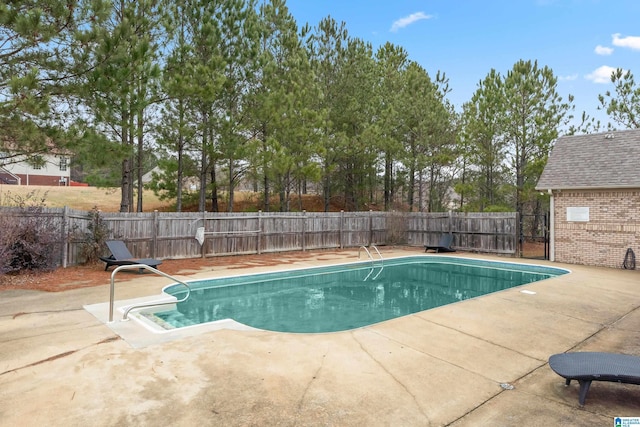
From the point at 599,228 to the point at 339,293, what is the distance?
363 inches

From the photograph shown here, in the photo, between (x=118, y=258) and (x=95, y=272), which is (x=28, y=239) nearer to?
(x=95, y=272)

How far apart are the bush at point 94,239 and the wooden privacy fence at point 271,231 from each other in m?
0.11

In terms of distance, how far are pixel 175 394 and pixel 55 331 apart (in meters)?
2.85

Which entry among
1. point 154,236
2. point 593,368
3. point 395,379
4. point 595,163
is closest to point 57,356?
point 395,379

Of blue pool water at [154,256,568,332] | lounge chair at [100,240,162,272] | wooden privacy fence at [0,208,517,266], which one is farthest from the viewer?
wooden privacy fence at [0,208,517,266]

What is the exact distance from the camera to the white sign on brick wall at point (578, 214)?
1288 cm

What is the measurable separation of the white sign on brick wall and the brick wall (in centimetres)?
10

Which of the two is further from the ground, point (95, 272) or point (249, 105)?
point (249, 105)

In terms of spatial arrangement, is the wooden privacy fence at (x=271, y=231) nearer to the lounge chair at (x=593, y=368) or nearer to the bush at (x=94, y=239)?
the bush at (x=94, y=239)

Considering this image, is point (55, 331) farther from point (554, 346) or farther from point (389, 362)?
point (554, 346)

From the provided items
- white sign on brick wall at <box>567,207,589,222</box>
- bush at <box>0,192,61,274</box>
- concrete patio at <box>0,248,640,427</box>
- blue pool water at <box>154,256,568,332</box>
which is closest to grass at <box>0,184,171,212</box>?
bush at <box>0,192,61,274</box>

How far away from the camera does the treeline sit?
8219 millimetres

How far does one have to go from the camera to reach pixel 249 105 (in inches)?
662

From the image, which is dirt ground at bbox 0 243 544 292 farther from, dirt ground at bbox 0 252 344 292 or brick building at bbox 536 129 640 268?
brick building at bbox 536 129 640 268
